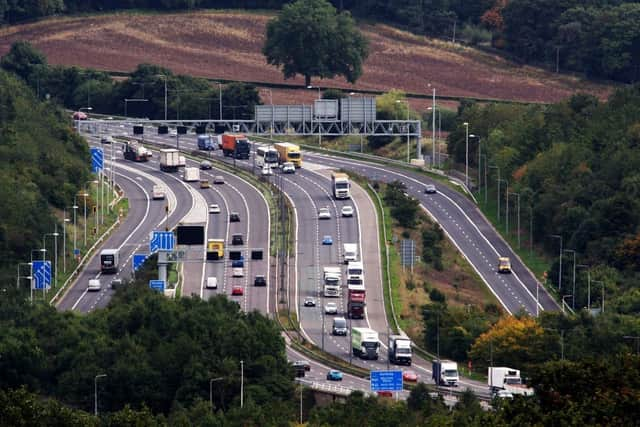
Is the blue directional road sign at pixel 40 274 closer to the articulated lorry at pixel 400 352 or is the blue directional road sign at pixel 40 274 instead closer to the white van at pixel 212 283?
the white van at pixel 212 283

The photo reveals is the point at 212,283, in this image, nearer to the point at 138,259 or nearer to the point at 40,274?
the point at 138,259

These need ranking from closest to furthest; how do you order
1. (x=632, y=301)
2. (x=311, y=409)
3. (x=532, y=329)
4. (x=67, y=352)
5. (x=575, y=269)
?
(x=311, y=409) → (x=67, y=352) → (x=532, y=329) → (x=632, y=301) → (x=575, y=269)

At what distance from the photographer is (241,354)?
157m

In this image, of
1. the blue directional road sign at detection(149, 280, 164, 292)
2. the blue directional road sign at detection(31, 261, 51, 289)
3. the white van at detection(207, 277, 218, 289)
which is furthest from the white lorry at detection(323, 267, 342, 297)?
the blue directional road sign at detection(31, 261, 51, 289)

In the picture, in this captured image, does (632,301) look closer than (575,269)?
Yes

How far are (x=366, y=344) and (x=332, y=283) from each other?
906 inches

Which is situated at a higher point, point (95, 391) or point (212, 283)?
point (95, 391)

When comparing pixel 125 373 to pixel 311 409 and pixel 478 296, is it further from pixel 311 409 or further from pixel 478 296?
pixel 478 296

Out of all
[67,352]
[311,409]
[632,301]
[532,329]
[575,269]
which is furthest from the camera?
[575,269]

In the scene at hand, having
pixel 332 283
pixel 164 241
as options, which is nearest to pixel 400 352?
pixel 164 241

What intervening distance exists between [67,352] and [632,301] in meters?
45.5

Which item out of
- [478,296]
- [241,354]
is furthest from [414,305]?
[241,354]

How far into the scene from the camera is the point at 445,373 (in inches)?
6216

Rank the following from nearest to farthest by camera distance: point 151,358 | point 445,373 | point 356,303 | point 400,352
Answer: point 151,358, point 445,373, point 400,352, point 356,303
